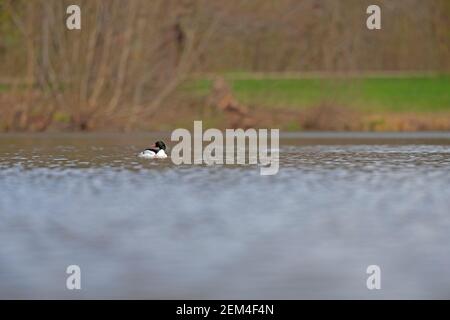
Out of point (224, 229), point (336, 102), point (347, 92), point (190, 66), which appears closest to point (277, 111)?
point (336, 102)

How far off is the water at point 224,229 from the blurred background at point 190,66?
13618mm

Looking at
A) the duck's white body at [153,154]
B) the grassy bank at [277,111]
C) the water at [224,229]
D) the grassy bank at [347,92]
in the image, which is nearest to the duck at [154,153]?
the duck's white body at [153,154]

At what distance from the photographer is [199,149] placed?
94.4 ft

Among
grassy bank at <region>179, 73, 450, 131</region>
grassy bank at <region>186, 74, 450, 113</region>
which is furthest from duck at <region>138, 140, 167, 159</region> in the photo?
grassy bank at <region>186, 74, 450, 113</region>

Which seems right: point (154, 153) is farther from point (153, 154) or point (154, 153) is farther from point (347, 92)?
point (347, 92)

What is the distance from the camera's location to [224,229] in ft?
45.3

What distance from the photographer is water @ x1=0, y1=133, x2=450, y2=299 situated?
1074cm

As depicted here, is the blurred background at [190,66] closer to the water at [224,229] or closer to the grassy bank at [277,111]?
the grassy bank at [277,111]

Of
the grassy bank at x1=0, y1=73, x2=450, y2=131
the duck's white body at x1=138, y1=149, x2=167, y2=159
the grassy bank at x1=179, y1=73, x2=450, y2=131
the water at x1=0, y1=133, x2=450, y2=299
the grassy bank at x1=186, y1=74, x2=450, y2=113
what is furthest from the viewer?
the grassy bank at x1=186, y1=74, x2=450, y2=113

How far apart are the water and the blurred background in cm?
1362

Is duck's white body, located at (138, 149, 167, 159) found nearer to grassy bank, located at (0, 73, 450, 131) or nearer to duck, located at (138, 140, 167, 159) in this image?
duck, located at (138, 140, 167, 159)

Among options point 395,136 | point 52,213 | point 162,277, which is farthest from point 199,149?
point 162,277

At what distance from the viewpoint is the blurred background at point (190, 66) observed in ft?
123
